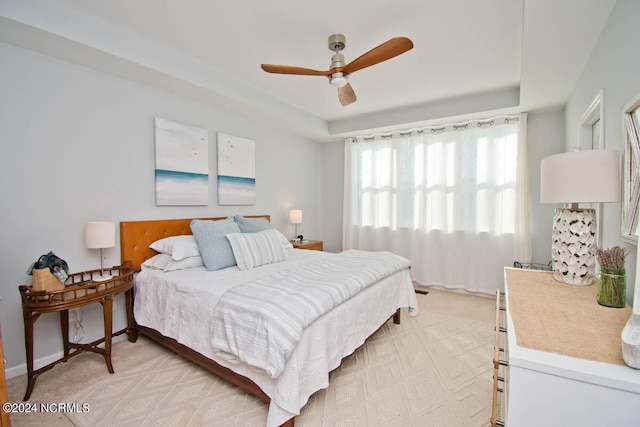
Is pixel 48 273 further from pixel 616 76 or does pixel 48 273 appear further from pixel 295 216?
pixel 616 76

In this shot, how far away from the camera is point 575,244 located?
5.28ft

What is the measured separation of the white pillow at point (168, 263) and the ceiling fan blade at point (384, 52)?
2.11 m

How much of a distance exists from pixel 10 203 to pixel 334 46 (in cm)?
270

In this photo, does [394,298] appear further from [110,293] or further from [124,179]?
[124,179]

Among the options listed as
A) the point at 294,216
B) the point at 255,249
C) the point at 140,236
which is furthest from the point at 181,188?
the point at 294,216

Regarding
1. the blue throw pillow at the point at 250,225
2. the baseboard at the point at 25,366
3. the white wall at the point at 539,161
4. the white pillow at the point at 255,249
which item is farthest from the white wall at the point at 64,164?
the white wall at the point at 539,161

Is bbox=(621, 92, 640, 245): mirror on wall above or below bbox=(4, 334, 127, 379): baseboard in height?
above

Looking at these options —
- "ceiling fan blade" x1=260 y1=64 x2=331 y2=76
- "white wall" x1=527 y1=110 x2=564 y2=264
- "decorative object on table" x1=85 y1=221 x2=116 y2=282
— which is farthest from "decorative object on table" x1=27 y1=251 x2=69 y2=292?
"white wall" x1=527 y1=110 x2=564 y2=264

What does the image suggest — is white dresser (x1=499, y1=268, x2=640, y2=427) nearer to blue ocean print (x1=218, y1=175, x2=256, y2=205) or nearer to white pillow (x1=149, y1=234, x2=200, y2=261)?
white pillow (x1=149, y1=234, x2=200, y2=261)

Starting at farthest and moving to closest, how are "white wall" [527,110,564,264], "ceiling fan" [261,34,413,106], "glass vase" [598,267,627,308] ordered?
1. "white wall" [527,110,564,264]
2. "ceiling fan" [261,34,413,106]
3. "glass vase" [598,267,627,308]

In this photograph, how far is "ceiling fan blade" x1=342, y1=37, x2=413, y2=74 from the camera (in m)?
1.76

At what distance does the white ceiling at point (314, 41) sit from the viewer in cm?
192

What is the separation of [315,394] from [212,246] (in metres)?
1.52

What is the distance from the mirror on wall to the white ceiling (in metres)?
0.76
